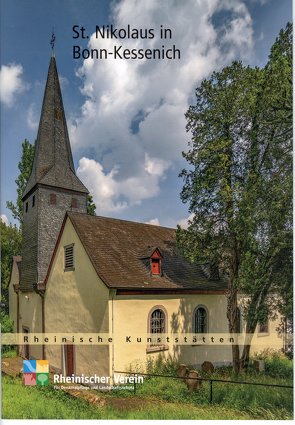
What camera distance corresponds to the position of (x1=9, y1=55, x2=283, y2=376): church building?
291 inches

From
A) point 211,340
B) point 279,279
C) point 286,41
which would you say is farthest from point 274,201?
point 211,340

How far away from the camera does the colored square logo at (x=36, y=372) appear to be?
20.3 feet

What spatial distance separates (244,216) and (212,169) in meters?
1.44

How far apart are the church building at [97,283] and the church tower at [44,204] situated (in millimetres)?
32

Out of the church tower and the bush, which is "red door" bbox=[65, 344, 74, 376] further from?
the bush

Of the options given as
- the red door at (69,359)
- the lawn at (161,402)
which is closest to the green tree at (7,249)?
the red door at (69,359)

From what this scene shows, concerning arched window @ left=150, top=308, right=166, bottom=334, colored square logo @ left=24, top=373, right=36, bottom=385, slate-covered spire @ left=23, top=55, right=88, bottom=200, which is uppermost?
slate-covered spire @ left=23, top=55, right=88, bottom=200

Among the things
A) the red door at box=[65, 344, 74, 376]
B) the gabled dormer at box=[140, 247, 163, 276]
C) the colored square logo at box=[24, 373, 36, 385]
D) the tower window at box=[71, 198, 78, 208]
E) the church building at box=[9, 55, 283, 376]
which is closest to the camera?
the colored square logo at box=[24, 373, 36, 385]

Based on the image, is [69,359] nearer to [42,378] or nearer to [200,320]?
[42,378]

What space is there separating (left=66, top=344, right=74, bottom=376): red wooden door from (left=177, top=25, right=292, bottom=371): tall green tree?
3501 millimetres

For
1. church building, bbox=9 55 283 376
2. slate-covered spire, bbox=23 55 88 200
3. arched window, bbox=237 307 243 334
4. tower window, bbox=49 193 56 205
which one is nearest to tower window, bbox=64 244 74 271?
church building, bbox=9 55 283 376

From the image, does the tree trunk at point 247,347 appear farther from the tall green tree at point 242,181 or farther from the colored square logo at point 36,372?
the colored square logo at point 36,372

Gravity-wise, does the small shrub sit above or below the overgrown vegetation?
above

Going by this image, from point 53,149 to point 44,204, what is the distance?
202 centimetres
